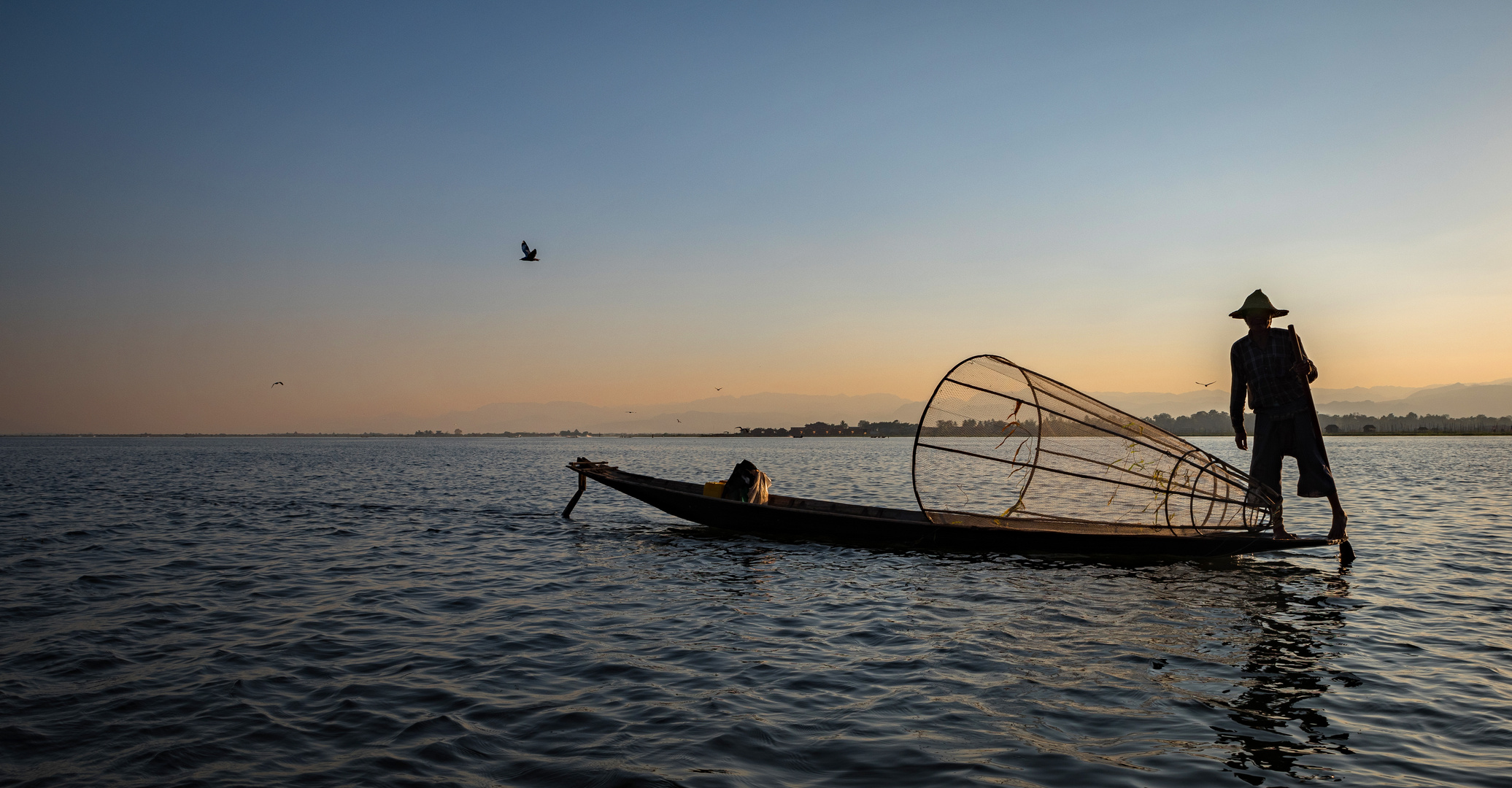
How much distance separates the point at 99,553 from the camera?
14.8 meters

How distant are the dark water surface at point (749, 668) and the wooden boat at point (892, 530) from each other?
35 cm

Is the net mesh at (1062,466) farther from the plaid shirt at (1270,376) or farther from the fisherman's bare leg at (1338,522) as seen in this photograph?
the plaid shirt at (1270,376)

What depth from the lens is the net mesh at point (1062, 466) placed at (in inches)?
485

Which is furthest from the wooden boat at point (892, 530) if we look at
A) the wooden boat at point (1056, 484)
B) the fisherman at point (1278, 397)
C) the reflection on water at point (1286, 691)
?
the reflection on water at point (1286, 691)

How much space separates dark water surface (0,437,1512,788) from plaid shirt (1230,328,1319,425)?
2551 mm

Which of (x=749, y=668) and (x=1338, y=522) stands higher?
(x=1338, y=522)

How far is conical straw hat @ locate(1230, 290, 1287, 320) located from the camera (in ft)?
36.5

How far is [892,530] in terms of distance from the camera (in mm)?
14312

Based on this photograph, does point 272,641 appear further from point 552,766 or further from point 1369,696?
point 1369,696

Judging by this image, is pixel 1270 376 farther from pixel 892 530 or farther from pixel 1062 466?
pixel 892 530

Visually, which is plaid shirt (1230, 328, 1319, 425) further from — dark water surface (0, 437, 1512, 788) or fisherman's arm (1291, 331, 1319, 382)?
dark water surface (0, 437, 1512, 788)

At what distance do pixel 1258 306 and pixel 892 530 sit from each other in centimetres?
670

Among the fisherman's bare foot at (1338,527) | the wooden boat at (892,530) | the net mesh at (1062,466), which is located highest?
the net mesh at (1062,466)

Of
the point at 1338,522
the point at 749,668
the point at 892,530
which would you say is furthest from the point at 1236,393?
the point at 749,668
